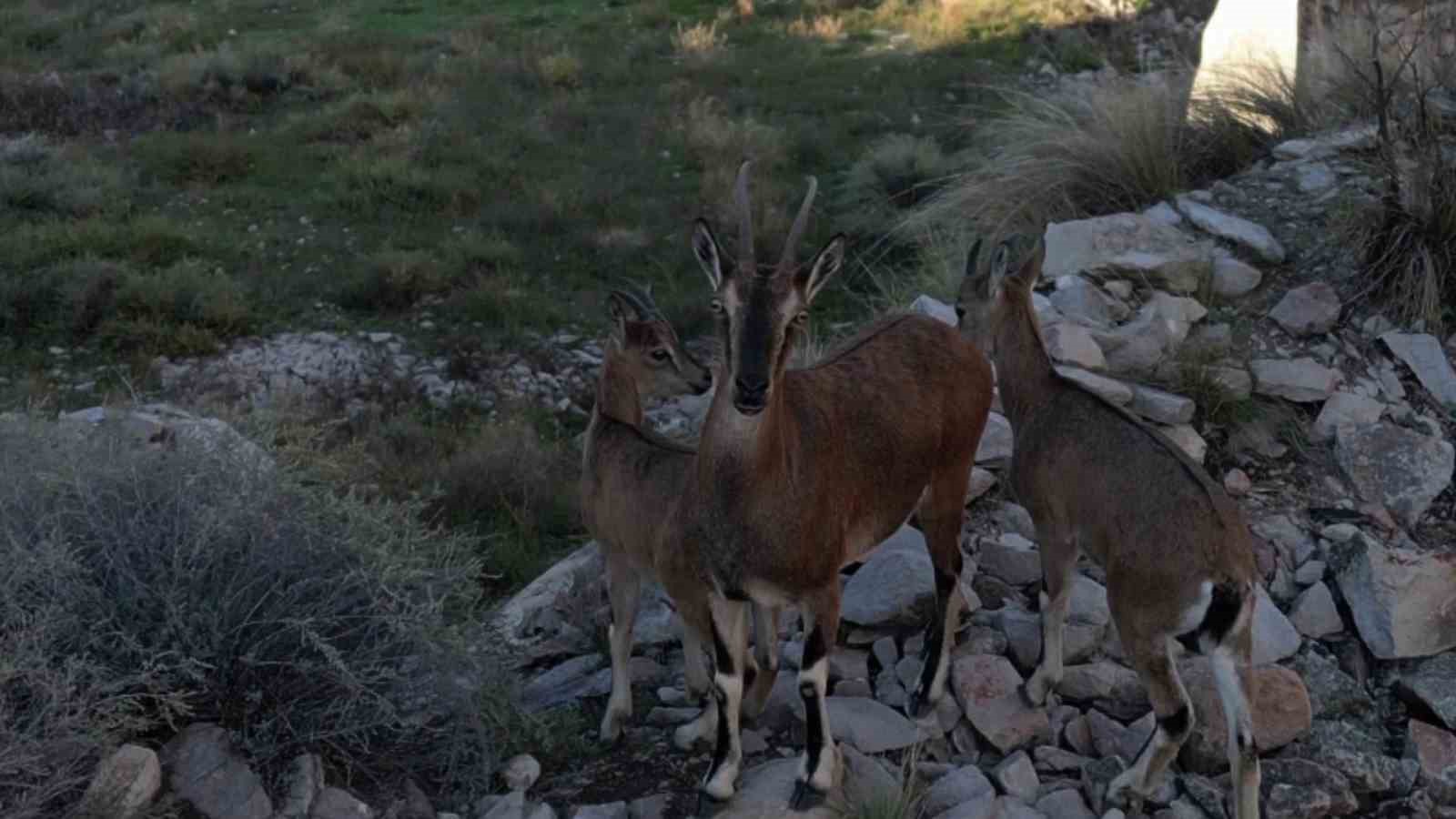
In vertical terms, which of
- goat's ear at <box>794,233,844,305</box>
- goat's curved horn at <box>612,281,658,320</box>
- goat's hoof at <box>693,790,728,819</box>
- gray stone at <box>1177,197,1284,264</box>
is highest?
goat's ear at <box>794,233,844,305</box>

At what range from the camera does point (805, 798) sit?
543cm

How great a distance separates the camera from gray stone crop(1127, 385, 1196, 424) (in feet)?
26.8

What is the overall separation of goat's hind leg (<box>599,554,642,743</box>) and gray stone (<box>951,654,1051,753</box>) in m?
1.36

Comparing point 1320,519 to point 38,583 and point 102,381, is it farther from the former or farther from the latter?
point 102,381

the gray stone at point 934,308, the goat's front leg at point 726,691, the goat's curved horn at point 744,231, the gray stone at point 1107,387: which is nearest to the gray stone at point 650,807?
the goat's front leg at point 726,691

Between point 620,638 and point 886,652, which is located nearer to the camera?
point 620,638

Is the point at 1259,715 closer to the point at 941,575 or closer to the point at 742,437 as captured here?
the point at 941,575

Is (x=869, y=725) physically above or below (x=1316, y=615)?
above

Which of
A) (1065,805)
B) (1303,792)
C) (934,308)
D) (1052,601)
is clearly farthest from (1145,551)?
(934,308)

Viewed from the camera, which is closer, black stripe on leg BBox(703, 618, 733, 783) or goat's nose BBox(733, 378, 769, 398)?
goat's nose BBox(733, 378, 769, 398)

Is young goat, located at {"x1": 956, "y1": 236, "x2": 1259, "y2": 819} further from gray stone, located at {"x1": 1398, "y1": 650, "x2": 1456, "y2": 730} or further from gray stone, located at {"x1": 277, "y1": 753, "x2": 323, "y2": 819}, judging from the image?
gray stone, located at {"x1": 277, "y1": 753, "x2": 323, "y2": 819}

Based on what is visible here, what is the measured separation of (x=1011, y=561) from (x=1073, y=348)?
1762 mm

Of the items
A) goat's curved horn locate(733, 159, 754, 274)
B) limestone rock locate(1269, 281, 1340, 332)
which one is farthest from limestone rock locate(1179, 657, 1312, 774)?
limestone rock locate(1269, 281, 1340, 332)

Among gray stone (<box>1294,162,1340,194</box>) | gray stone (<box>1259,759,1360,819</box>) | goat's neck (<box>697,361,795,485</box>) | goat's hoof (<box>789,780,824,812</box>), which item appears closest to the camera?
goat's neck (<box>697,361,795,485</box>)
